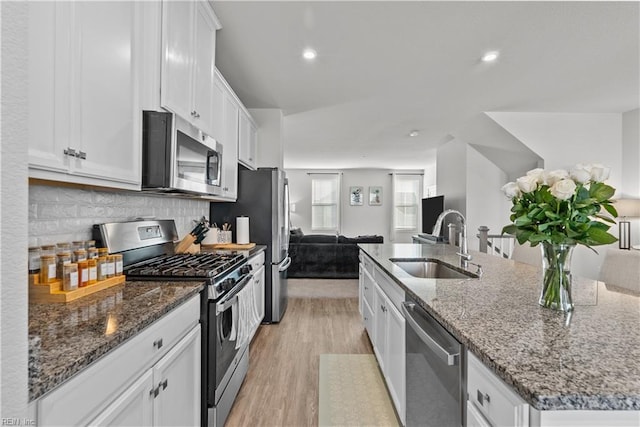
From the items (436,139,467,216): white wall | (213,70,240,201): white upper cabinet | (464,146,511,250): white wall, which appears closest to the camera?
(213,70,240,201): white upper cabinet

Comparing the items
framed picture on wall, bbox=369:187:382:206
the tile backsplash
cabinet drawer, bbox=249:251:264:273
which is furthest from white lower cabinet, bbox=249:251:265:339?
framed picture on wall, bbox=369:187:382:206

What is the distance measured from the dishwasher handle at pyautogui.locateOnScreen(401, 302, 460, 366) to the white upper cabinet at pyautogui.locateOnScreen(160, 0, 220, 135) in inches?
63.7

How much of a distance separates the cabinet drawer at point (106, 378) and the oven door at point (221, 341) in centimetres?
37

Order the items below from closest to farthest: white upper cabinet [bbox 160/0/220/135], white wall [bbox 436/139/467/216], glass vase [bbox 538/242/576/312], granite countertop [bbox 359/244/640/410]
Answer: granite countertop [bbox 359/244/640/410]
glass vase [bbox 538/242/576/312]
white upper cabinet [bbox 160/0/220/135]
white wall [bbox 436/139/467/216]

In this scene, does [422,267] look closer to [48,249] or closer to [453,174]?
[48,249]

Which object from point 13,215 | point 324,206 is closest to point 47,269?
point 13,215

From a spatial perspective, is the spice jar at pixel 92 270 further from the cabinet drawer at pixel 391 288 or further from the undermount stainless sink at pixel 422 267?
the undermount stainless sink at pixel 422 267

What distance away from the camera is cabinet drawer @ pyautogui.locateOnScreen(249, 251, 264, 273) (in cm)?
287

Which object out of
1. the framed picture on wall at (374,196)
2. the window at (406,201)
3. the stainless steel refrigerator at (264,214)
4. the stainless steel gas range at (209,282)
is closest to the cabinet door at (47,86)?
the stainless steel gas range at (209,282)

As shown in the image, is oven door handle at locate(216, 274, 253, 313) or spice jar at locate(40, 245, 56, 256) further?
oven door handle at locate(216, 274, 253, 313)

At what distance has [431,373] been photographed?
1328mm

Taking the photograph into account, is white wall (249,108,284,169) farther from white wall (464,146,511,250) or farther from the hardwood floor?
white wall (464,146,511,250)

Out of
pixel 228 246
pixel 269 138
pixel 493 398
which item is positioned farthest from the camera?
pixel 269 138

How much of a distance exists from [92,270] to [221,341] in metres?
0.75
